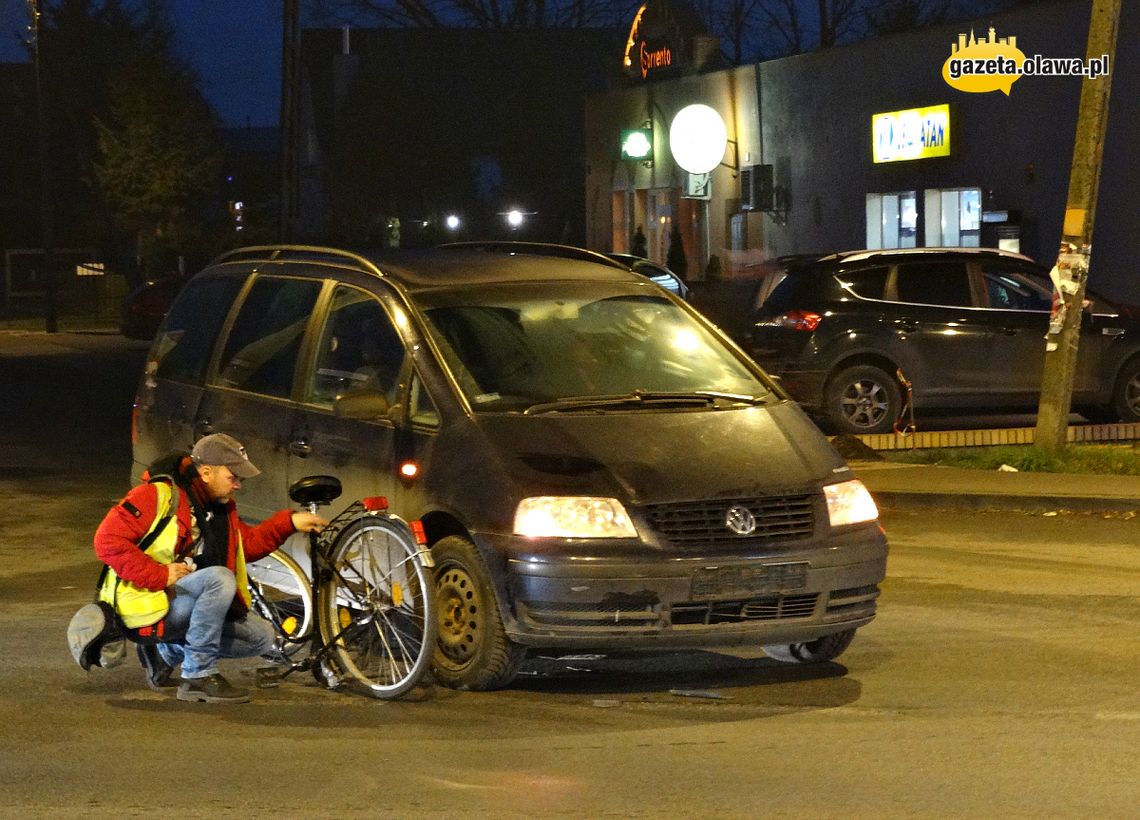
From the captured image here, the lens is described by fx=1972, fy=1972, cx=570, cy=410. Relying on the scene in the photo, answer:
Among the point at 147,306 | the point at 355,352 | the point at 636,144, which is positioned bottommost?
the point at 147,306

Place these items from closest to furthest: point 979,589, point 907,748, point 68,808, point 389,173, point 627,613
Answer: point 68,808 < point 907,748 < point 627,613 < point 979,589 < point 389,173

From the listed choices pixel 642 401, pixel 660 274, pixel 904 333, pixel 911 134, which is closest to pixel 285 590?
pixel 642 401

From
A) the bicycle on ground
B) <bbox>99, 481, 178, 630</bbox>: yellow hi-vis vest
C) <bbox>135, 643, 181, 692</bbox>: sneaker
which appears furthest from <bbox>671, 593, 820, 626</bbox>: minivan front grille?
<bbox>135, 643, 181, 692</bbox>: sneaker

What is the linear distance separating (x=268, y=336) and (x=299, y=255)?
17.7 inches

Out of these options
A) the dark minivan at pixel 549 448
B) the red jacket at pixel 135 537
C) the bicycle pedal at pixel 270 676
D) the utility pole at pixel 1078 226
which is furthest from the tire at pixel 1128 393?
the red jacket at pixel 135 537

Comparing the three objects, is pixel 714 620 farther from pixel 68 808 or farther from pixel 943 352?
pixel 943 352

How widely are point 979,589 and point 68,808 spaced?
5694 millimetres

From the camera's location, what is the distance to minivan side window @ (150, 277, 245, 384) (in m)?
10.1

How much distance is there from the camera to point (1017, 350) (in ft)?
59.5

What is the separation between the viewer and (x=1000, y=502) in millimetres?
13914

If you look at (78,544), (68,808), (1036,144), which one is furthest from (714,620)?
(1036,144)

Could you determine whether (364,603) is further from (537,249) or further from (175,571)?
(537,249)

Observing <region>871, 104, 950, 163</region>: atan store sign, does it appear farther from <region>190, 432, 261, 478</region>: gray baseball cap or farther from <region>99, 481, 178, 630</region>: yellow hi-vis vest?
<region>99, 481, 178, 630</region>: yellow hi-vis vest

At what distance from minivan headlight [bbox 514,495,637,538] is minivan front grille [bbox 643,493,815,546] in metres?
0.12
